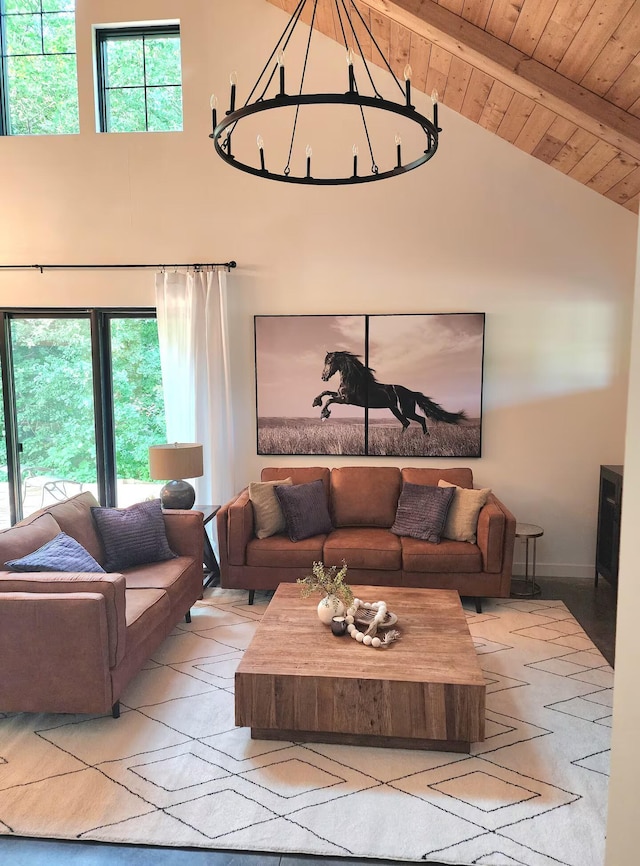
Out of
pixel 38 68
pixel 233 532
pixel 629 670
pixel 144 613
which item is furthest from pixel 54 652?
pixel 38 68

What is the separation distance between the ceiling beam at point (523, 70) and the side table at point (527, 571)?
102 inches

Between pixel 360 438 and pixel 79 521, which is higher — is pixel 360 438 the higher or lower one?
the higher one

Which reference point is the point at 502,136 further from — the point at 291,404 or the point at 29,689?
the point at 29,689

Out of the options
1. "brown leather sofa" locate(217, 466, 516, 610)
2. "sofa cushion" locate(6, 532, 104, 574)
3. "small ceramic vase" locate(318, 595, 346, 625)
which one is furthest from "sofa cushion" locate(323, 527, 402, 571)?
"sofa cushion" locate(6, 532, 104, 574)

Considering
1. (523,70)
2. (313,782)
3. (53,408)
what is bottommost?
(313,782)

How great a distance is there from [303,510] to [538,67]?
3075mm

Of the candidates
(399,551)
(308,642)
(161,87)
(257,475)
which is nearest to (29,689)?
(308,642)

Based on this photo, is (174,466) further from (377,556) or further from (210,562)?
(377,556)

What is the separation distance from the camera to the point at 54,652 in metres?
2.70

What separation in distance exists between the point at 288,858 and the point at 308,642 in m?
0.97

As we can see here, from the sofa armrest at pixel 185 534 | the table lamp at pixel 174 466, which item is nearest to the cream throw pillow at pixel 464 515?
the sofa armrest at pixel 185 534

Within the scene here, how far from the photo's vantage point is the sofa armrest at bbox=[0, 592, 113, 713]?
2.67 metres

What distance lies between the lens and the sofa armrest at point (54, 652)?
2668mm

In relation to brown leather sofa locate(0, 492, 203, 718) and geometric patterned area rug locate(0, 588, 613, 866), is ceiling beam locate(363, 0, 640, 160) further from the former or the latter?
brown leather sofa locate(0, 492, 203, 718)
